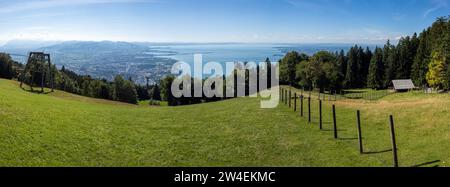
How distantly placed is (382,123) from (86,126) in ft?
72.8

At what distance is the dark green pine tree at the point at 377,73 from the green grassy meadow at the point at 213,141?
105476 millimetres

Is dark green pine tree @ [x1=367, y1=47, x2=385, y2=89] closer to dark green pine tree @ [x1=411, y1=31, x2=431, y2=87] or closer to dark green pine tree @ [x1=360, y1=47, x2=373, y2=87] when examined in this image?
dark green pine tree @ [x1=360, y1=47, x2=373, y2=87]

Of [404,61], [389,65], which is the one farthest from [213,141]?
[389,65]

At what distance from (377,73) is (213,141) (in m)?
123

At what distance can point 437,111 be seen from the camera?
28.6 metres

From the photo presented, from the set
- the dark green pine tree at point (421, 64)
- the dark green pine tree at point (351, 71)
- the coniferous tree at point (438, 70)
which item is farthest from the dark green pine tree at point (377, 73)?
the coniferous tree at point (438, 70)

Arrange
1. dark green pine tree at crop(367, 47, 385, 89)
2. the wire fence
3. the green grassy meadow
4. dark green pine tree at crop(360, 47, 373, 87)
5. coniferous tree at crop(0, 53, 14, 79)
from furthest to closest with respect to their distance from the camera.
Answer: dark green pine tree at crop(360, 47, 373, 87) < dark green pine tree at crop(367, 47, 385, 89) < coniferous tree at crop(0, 53, 14, 79) < the wire fence < the green grassy meadow

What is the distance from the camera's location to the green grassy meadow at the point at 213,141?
17219 mm

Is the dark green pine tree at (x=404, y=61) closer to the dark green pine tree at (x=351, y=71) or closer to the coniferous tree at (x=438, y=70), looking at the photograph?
the dark green pine tree at (x=351, y=71)

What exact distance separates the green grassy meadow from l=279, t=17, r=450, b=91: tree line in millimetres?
71603

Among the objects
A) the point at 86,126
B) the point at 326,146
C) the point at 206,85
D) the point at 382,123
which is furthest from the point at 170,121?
the point at 206,85

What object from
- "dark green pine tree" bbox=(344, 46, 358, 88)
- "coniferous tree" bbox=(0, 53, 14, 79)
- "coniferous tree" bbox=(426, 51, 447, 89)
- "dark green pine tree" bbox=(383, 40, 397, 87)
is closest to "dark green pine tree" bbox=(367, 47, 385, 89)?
"dark green pine tree" bbox=(383, 40, 397, 87)

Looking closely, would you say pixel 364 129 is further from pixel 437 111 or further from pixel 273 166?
pixel 273 166

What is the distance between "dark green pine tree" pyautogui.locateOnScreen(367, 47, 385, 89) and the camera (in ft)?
427
